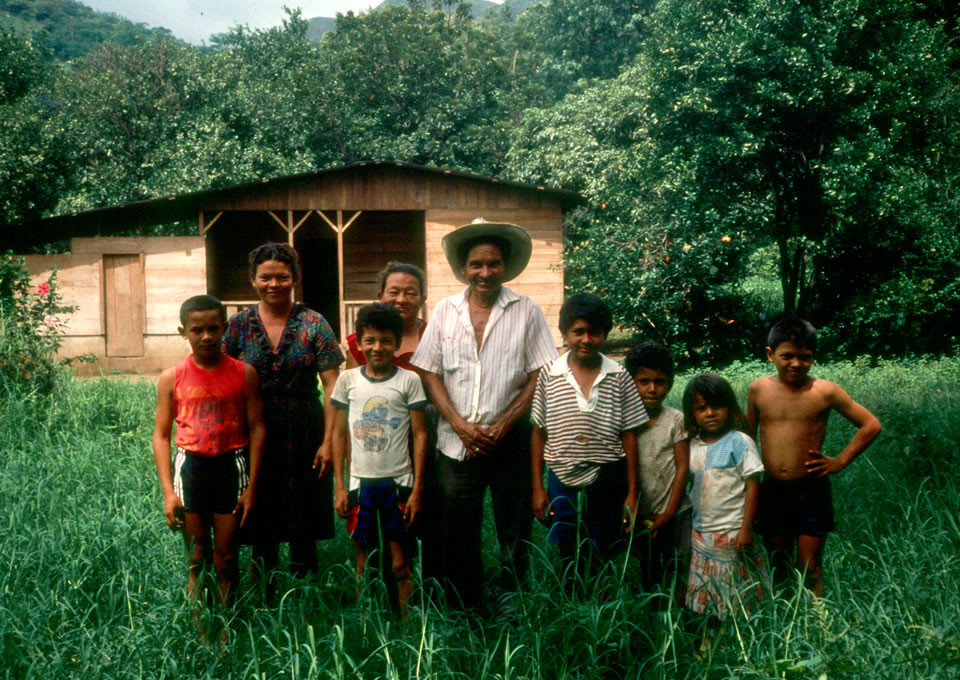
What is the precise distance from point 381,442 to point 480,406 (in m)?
0.43

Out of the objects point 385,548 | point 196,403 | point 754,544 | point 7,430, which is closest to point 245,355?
point 196,403

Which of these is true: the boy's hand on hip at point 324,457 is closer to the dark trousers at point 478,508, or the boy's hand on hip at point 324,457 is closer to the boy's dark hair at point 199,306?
the dark trousers at point 478,508

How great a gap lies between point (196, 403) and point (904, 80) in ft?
42.6

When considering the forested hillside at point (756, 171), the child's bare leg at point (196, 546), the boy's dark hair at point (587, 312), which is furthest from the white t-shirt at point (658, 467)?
the forested hillside at point (756, 171)

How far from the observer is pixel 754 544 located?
3.36m

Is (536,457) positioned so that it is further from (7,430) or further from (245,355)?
(7,430)

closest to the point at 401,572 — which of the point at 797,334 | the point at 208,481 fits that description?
the point at 208,481

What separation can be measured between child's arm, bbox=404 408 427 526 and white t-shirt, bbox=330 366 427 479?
0.08 ft

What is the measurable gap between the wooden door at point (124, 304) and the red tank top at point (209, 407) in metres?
12.4

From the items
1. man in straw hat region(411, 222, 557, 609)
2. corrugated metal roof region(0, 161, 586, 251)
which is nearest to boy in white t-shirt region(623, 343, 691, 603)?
man in straw hat region(411, 222, 557, 609)

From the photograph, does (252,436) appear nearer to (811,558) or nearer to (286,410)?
(286,410)

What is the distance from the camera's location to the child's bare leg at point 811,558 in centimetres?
333

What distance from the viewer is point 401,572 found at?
11.2 ft

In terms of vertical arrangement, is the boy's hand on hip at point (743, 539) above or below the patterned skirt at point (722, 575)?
above
